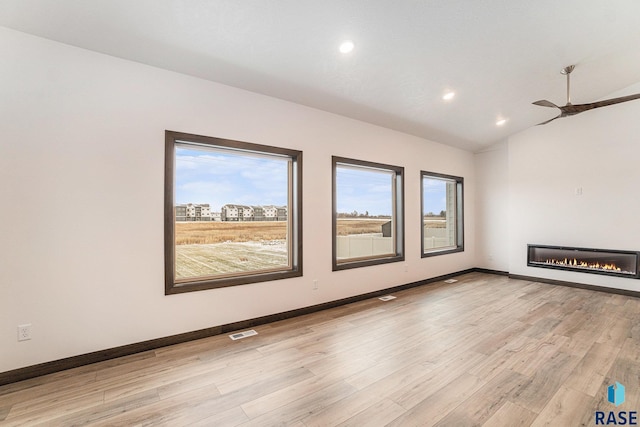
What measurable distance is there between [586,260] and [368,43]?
5.79m

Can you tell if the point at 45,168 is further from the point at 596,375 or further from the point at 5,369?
the point at 596,375

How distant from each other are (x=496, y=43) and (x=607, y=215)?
4.21 metres

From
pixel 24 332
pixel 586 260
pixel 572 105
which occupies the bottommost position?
pixel 24 332

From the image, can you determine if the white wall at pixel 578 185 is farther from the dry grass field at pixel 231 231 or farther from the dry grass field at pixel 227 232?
the dry grass field at pixel 227 232

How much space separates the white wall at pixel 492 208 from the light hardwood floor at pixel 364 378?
2894 millimetres

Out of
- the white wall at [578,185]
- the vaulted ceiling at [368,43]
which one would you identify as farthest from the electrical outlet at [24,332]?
the white wall at [578,185]

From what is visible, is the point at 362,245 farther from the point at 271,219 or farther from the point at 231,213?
the point at 231,213

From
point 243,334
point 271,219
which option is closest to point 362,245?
point 271,219

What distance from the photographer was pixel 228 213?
3.58 meters

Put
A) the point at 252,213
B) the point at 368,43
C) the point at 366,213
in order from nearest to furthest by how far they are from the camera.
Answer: the point at 368,43 → the point at 252,213 → the point at 366,213

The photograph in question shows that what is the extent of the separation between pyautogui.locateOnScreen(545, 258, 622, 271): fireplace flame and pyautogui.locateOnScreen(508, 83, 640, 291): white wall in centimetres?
17

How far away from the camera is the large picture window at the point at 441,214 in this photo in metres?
6.02

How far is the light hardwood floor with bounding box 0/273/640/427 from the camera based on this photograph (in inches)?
75.4

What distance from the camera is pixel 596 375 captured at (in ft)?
7.80
